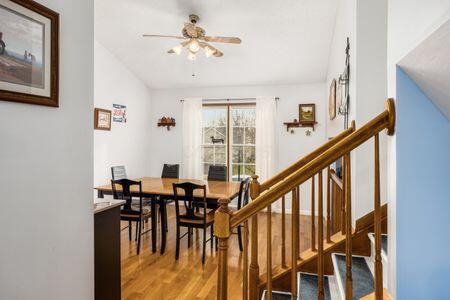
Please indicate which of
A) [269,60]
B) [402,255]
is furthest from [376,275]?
[269,60]

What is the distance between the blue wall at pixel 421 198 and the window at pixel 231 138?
4.43m

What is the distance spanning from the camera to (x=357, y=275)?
1868mm

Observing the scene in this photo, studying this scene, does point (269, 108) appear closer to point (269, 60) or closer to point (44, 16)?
point (269, 60)

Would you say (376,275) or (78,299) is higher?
(376,275)

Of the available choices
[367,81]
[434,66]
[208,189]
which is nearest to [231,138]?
[208,189]

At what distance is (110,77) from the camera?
4906mm

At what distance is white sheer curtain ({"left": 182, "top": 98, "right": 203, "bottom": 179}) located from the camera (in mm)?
5730

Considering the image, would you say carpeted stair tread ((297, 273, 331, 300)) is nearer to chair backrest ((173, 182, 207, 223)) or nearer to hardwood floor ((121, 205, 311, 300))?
hardwood floor ((121, 205, 311, 300))

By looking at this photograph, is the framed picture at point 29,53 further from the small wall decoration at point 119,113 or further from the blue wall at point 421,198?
the small wall decoration at point 119,113

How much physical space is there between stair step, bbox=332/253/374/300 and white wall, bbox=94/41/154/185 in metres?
3.91

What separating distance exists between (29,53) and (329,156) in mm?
1503

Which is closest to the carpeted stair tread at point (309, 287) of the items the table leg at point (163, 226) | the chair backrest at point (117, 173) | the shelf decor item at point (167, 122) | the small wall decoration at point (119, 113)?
the table leg at point (163, 226)

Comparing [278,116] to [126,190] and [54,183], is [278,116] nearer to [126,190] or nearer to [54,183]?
[126,190]

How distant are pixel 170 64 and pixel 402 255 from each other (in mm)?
4681
